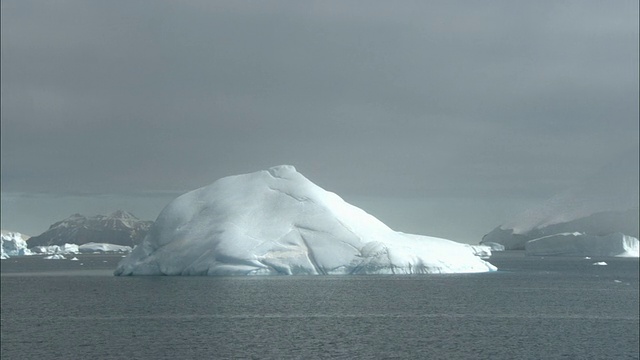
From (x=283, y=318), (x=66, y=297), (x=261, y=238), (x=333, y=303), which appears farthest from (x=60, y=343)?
(x=261, y=238)

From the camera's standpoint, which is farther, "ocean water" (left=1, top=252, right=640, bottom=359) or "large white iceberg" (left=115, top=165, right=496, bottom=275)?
"large white iceberg" (left=115, top=165, right=496, bottom=275)

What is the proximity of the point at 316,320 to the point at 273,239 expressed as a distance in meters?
33.6

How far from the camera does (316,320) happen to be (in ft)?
182

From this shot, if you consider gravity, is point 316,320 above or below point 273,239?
below

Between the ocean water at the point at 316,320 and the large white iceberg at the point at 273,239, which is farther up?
the large white iceberg at the point at 273,239

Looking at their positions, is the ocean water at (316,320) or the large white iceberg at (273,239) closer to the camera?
the ocean water at (316,320)

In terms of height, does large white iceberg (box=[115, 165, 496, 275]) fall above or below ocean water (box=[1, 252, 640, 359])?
above

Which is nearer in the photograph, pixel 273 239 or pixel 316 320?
pixel 316 320

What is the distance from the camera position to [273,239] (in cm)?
8875

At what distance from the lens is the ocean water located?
43500 millimetres

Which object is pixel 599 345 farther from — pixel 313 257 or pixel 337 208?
pixel 337 208

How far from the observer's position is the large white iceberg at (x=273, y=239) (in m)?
88.8

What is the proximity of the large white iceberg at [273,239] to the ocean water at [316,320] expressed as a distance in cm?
195

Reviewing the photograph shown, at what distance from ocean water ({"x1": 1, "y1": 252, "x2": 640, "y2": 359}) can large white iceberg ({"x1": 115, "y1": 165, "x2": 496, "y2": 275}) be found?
1951 millimetres
